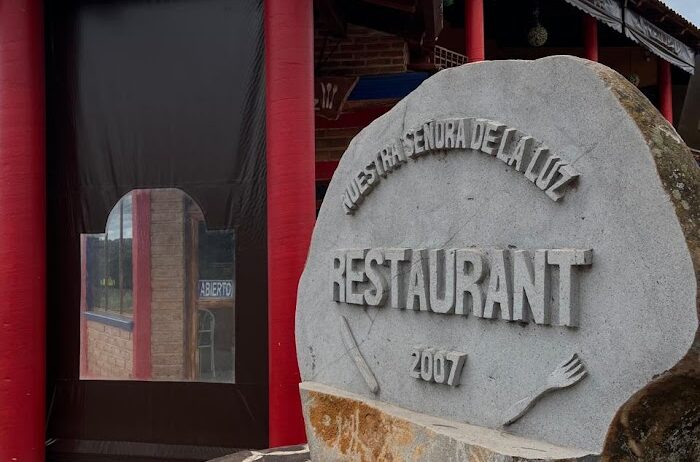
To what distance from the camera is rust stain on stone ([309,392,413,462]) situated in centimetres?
227

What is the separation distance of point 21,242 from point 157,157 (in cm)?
109

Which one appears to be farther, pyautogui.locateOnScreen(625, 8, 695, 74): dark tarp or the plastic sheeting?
pyautogui.locateOnScreen(625, 8, 695, 74): dark tarp

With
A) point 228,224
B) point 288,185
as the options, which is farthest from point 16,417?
point 288,185

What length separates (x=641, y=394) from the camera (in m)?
1.70

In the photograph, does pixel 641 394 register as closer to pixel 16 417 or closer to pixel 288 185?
pixel 288 185

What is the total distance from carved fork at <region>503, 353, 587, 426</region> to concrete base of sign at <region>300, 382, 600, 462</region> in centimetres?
8

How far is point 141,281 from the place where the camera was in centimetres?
503

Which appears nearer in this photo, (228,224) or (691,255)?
(691,255)

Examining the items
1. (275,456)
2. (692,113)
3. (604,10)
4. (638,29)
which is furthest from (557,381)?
(638,29)

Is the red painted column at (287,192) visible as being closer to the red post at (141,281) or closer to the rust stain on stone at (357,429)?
the red post at (141,281)

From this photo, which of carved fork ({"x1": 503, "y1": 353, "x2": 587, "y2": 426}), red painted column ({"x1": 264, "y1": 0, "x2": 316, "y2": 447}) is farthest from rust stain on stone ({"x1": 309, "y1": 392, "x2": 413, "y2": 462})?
red painted column ({"x1": 264, "y1": 0, "x2": 316, "y2": 447})

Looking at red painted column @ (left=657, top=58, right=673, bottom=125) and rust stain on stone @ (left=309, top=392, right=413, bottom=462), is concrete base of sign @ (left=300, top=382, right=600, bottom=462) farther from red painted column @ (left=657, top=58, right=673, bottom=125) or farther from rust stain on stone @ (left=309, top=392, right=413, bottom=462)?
red painted column @ (left=657, top=58, right=673, bottom=125)

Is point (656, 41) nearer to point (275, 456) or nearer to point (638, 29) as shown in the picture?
point (638, 29)

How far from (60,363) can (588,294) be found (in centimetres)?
420
